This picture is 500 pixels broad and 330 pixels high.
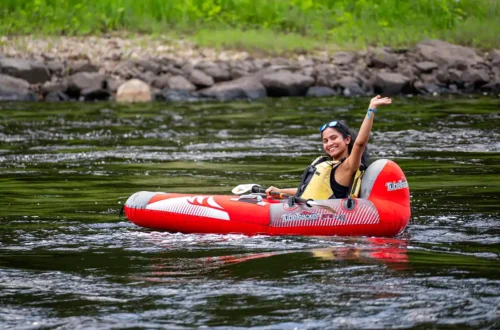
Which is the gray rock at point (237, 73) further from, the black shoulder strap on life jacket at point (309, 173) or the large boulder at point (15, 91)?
the black shoulder strap on life jacket at point (309, 173)

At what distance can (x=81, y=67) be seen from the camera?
80.5ft

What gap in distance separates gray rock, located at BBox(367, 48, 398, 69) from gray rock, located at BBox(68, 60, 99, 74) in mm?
7044

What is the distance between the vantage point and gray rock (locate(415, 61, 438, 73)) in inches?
1016

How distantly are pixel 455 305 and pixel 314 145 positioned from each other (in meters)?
8.94

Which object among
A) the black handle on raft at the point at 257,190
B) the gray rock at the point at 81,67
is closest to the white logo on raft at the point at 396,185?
the black handle on raft at the point at 257,190

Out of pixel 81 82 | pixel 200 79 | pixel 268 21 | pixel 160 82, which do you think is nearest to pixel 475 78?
pixel 268 21

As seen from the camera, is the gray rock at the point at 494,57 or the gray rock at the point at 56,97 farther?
the gray rock at the point at 494,57

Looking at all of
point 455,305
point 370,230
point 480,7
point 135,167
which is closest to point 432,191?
point 370,230

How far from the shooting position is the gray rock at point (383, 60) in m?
26.2

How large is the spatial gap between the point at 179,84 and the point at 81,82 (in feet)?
7.41

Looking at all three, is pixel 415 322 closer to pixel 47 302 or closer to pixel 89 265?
pixel 47 302

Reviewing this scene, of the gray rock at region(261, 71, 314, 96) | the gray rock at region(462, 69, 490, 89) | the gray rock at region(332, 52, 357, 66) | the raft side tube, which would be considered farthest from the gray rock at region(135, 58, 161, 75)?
the raft side tube

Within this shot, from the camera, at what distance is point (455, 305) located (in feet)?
17.5

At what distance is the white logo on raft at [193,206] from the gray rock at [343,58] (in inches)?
727
